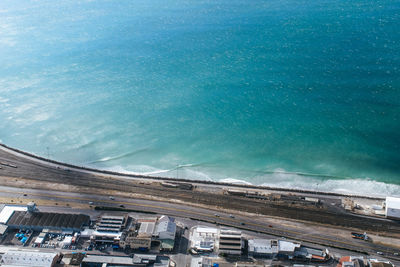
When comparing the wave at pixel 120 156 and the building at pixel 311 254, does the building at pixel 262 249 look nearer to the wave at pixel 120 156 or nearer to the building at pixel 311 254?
the building at pixel 311 254

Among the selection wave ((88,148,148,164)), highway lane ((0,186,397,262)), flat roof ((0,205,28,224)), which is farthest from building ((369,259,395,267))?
flat roof ((0,205,28,224))

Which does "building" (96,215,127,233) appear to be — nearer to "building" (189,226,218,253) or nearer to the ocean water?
"building" (189,226,218,253)

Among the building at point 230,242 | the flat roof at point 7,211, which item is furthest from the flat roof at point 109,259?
the flat roof at point 7,211

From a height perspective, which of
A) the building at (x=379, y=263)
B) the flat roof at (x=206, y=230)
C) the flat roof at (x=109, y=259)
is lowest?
the flat roof at (x=109, y=259)

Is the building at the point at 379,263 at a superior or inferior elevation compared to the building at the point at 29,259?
superior

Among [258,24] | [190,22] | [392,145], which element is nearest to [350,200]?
[392,145]

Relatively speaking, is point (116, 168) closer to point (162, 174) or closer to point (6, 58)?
point (162, 174)
